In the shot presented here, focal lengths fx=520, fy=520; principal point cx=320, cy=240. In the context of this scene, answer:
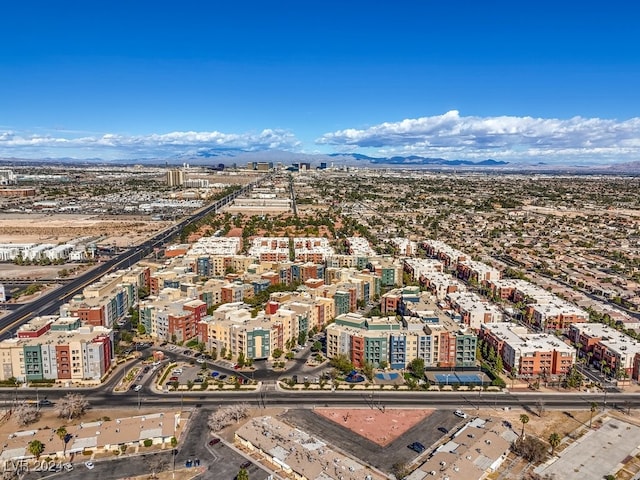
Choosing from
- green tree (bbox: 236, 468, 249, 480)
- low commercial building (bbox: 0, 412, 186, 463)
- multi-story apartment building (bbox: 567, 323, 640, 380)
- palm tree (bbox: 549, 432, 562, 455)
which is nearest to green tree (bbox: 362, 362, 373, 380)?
palm tree (bbox: 549, 432, 562, 455)

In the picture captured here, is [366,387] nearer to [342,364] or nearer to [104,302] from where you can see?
[342,364]

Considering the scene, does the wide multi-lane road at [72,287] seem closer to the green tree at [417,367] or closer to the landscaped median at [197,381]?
the landscaped median at [197,381]

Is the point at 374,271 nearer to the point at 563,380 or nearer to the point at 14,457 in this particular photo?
the point at 563,380

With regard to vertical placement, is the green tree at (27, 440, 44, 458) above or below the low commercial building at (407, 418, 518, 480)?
above

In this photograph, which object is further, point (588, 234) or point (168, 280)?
point (588, 234)

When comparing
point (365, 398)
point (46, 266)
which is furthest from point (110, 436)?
point (46, 266)

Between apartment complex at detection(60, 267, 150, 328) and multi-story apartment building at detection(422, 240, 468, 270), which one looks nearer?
apartment complex at detection(60, 267, 150, 328)

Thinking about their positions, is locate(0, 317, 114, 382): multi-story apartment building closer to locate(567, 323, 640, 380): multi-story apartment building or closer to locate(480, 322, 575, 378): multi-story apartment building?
locate(480, 322, 575, 378): multi-story apartment building
